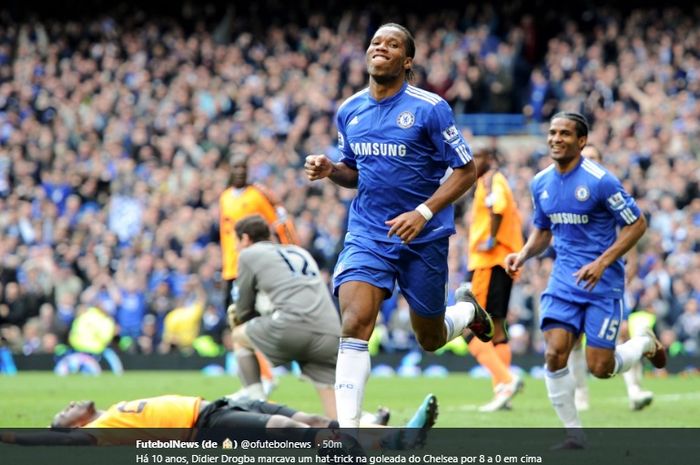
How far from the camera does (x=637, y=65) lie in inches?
1059

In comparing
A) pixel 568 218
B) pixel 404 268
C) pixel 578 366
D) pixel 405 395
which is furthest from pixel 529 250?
pixel 405 395

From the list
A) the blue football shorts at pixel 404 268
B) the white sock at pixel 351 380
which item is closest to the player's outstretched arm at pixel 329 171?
the blue football shorts at pixel 404 268

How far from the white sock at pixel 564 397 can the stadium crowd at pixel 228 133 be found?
10.3m

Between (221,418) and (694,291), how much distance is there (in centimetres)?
1366

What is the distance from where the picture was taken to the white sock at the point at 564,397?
9.84 metres

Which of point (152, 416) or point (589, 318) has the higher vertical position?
point (589, 318)

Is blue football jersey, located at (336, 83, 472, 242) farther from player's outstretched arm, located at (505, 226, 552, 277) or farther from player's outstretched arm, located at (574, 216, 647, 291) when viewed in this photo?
player's outstretched arm, located at (505, 226, 552, 277)

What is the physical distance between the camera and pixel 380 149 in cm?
833

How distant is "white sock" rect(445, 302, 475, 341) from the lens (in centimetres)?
909

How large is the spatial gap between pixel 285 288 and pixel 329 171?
225cm

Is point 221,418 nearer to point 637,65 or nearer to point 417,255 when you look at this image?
point 417,255

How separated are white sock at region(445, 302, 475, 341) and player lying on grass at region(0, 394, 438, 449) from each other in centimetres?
55

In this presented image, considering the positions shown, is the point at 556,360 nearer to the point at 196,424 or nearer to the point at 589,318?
the point at 589,318

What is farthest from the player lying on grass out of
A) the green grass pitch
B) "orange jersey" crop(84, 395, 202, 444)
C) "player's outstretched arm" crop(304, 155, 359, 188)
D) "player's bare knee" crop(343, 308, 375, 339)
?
the green grass pitch
